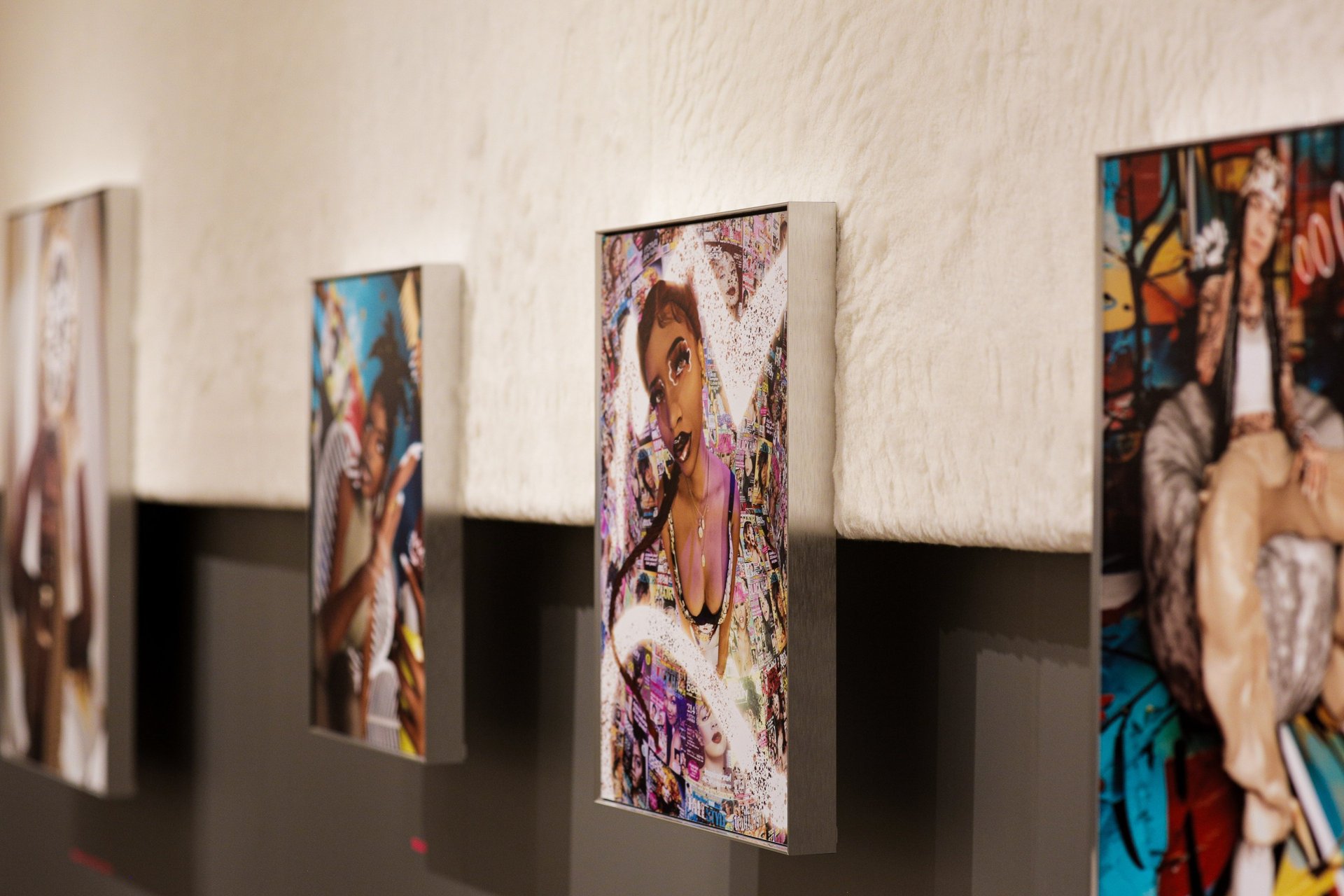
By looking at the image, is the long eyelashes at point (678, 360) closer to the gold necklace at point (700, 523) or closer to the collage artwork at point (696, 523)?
the collage artwork at point (696, 523)

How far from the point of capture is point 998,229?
1.54m

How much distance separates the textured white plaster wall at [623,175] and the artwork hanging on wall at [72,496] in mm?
81

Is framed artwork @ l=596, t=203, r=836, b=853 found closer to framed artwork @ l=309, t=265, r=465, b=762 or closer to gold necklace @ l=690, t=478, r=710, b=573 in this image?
gold necklace @ l=690, t=478, r=710, b=573

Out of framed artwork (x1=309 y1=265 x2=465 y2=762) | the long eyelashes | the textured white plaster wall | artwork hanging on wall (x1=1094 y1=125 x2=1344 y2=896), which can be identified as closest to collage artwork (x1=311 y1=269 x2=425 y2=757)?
framed artwork (x1=309 y1=265 x2=465 y2=762)

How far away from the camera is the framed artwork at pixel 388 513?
234cm

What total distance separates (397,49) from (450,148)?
0.86ft

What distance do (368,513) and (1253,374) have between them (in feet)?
5.25

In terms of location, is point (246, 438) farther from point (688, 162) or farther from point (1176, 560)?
point (1176, 560)

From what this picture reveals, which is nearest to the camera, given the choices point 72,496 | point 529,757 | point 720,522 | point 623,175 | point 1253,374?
point 1253,374

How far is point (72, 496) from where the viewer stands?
335 centimetres

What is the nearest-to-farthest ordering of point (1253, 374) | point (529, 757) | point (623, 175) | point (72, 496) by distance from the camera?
point (1253, 374), point (623, 175), point (529, 757), point (72, 496)

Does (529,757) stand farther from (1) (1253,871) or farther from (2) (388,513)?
(1) (1253,871)

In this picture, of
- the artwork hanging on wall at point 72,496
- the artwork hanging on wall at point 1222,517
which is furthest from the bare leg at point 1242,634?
the artwork hanging on wall at point 72,496

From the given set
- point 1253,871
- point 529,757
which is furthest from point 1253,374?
point 529,757
